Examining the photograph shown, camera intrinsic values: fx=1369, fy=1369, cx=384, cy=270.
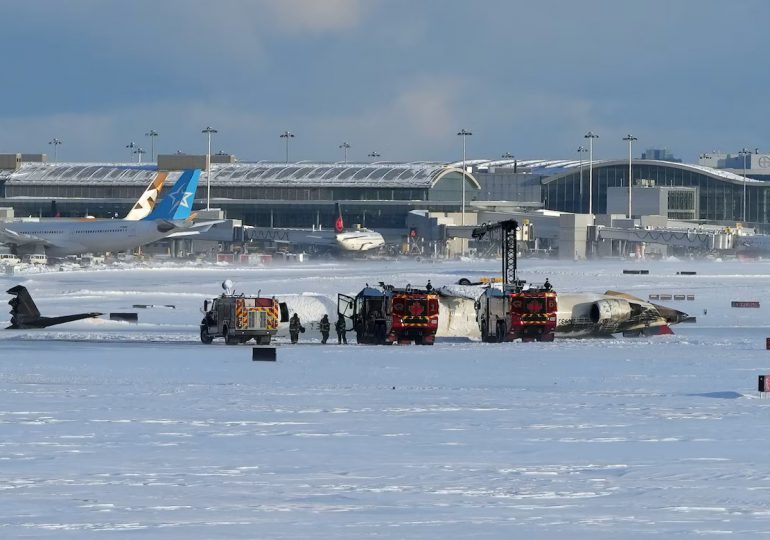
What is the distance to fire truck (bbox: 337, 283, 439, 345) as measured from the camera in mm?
54719

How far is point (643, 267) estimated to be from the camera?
13950cm

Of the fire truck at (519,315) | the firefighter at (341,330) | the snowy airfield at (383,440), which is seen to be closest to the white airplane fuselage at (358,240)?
the fire truck at (519,315)

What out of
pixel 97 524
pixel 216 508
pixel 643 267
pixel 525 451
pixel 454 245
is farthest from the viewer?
pixel 454 245

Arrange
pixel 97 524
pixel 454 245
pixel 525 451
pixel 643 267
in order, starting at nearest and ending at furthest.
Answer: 1. pixel 97 524
2. pixel 525 451
3. pixel 643 267
4. pixel 454 245

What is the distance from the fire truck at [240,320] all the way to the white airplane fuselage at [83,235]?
83.6 metres

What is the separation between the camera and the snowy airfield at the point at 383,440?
1945cm

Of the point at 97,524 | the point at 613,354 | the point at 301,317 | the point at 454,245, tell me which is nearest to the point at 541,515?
the point at 97,524

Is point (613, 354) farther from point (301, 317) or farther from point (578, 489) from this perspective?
point (578, 489)

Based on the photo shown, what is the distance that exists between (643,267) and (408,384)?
10388 cm

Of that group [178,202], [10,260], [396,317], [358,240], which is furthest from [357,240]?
[396,317]

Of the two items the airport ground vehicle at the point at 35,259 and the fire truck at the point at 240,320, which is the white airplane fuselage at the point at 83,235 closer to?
the airport ground vehicle at the point at 35,259

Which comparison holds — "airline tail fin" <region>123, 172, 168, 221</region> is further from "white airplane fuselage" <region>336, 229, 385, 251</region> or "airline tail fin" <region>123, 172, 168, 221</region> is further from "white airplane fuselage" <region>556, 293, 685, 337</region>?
"white airplane fuselage" <region>556, 293, 685, 337</region>

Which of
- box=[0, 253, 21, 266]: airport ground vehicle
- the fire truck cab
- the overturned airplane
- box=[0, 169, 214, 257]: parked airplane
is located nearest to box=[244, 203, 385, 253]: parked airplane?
box=[0, 169, 214, 257]: parked airplane

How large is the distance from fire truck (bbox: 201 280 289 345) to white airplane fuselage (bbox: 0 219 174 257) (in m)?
83.6
